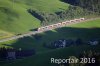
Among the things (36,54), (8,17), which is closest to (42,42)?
(36,54)

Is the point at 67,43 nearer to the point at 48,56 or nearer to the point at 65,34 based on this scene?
the point at 65,34

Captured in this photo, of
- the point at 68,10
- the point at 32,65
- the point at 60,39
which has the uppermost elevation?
the point at 68,10

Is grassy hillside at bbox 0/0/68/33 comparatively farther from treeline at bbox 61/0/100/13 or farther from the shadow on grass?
treeline at bbox 61/0/100/13

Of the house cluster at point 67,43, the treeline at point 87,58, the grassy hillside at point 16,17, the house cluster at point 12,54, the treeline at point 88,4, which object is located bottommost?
the treeline at point 87,58

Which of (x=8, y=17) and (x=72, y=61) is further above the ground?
(x=8, y=17)

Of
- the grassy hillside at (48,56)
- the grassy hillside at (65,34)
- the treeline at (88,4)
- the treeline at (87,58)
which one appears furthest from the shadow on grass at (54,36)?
the treeline at (88,4)

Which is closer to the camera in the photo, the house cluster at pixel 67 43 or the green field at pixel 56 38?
the green field at pixel 56 38

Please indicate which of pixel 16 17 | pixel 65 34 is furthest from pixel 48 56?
pixel 16 17

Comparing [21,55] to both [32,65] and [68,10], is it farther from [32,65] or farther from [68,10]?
[68,10]

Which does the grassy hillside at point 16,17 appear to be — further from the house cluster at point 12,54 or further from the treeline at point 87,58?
the treeline at point 87,58
